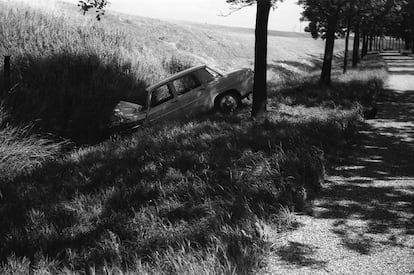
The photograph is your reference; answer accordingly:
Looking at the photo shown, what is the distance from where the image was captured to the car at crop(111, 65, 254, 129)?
12.6 metres

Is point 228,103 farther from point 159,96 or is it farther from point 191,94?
point 159,96

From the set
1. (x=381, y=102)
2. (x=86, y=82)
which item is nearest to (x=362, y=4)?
(x=381, y=102)

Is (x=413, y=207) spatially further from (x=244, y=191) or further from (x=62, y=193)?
(x=62, y=193)

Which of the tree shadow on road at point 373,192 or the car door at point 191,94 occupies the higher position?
the car door at point 191,94

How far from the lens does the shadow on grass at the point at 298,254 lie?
4148 millimetres

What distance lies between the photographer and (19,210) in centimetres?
618

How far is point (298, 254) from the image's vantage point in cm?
436

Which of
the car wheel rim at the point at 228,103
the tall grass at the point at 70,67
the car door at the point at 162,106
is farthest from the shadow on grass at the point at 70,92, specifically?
the car wheel rim at the point at 228,103

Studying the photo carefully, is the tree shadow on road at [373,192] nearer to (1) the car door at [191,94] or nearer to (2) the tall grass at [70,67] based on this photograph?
(1) the car door at [191,94]

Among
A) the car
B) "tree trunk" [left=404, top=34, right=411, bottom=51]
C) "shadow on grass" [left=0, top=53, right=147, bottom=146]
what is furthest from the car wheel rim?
"tree trunk" [left=404, top=34, right=411, bottom=51]

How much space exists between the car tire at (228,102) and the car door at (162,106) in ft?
3.81

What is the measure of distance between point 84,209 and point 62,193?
83cm

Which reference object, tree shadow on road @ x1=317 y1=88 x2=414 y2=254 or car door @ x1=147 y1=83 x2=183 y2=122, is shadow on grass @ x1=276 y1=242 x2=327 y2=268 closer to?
tree shadow on road @ x1=317 y1=88 x2=414 y2=254

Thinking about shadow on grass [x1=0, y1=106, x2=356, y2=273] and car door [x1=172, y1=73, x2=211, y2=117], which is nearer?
shadow on grass [x1=0, y1=106, x2=356, y2=273]
